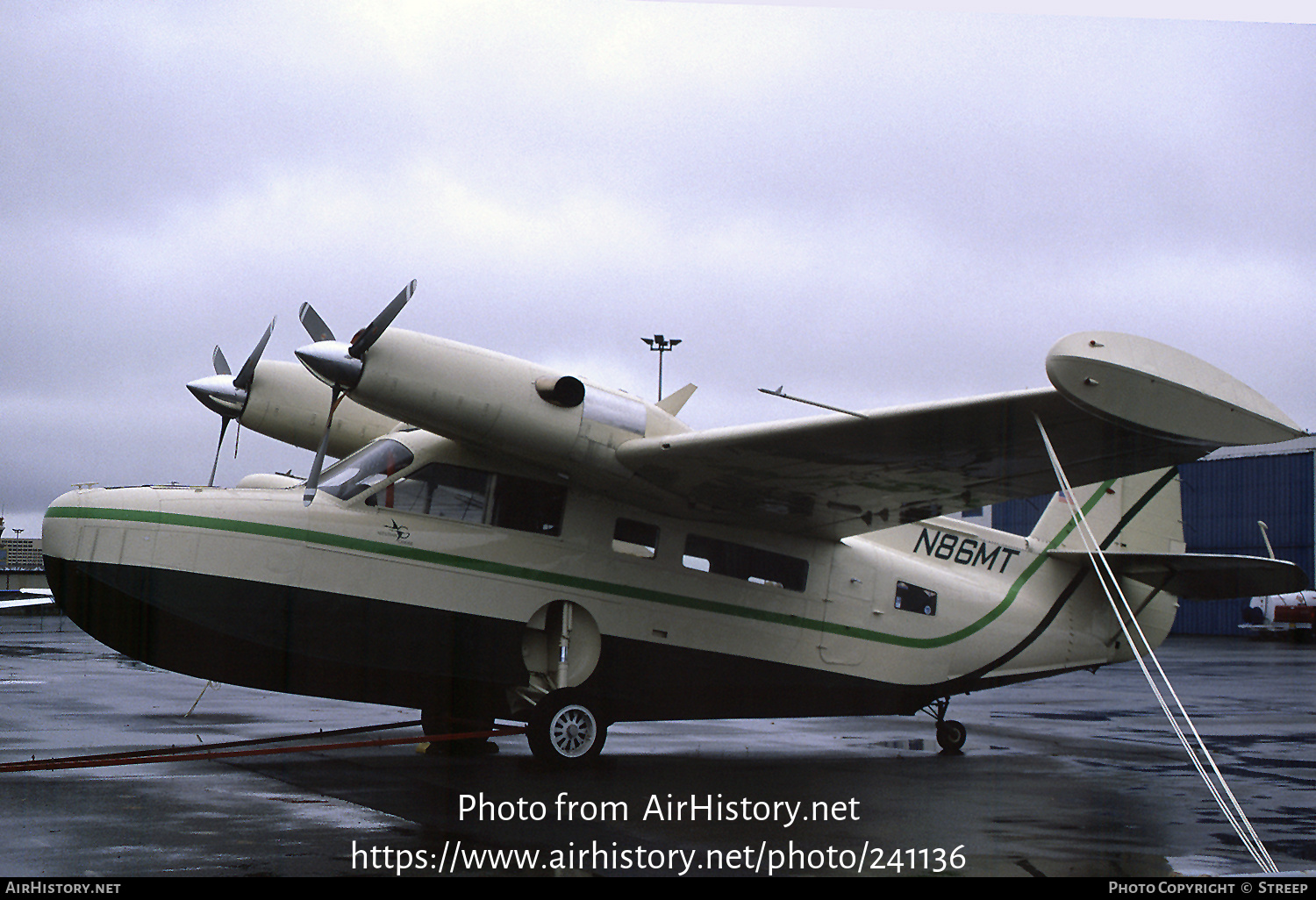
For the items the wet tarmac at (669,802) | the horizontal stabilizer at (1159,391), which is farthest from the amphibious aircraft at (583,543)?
the wet tarmac at (669,802)

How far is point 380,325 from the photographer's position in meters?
8.82

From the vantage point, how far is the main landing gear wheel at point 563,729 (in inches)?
387

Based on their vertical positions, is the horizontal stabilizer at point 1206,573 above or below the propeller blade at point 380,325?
below

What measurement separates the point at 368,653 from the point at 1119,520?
889 centimetres

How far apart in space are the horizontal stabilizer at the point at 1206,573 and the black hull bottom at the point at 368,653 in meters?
3.81

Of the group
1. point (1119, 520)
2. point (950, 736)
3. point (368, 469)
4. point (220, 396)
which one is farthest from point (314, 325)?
point (1119, 520)

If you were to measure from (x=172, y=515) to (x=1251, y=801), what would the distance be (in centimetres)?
886

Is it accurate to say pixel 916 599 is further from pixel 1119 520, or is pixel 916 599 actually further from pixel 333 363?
pixel 333 363

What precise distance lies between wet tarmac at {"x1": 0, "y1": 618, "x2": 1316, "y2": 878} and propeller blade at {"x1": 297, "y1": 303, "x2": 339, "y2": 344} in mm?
3790

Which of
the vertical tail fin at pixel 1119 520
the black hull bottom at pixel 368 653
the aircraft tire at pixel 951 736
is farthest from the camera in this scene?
the vertical tail fin at pixel 1119 520

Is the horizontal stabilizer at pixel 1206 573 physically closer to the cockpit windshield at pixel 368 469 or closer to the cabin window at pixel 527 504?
the cabin window at pixel 527 504
